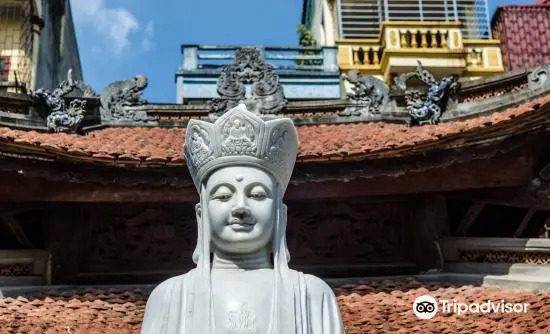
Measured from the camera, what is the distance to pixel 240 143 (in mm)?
4566

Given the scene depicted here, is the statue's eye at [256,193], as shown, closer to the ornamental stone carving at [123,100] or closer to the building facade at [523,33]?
the ornamental stone carving at [123,100]

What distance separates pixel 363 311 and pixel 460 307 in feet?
3.28

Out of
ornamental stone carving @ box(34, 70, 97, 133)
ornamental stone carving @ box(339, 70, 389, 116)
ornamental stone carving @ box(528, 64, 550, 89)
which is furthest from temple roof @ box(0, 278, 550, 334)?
ornamental stone carving @ box(339, 70, 389, 116)

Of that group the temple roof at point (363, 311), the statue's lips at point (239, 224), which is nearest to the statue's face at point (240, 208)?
the statue's lips at point (239, 224)

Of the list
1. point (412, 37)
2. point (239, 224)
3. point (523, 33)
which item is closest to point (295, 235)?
point (239, 224)

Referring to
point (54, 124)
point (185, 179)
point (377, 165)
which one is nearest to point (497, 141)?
point (377, 165)

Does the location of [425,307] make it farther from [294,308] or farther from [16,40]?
[16,40]

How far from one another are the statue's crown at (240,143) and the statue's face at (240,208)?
0.07m

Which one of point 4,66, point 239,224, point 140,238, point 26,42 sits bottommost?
point 239,224

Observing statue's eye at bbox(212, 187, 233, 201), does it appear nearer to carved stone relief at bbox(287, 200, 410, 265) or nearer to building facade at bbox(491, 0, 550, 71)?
carved stone relief at bbox(287, 200, 410, 265)

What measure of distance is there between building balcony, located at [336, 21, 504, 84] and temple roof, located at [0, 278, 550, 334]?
1299 centimetres

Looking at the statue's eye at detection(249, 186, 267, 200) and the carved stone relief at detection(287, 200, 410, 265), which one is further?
the carved stone relief at detection(287, 200, 410, 265)

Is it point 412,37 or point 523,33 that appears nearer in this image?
point 412,37

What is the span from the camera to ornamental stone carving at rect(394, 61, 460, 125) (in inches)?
440
